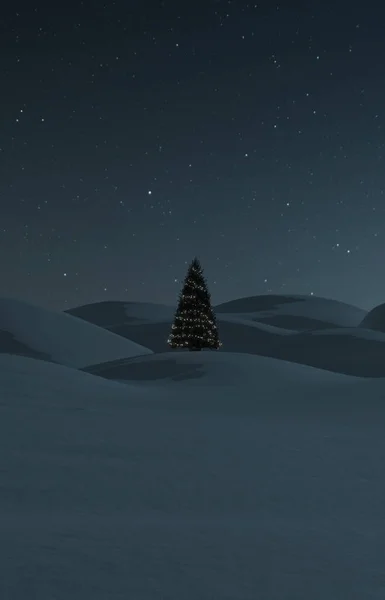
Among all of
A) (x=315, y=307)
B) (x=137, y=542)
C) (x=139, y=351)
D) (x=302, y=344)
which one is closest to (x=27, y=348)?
(x=139, y=351)

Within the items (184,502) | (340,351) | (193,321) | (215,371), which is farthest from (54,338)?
(184,502)

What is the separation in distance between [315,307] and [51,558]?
120211mm

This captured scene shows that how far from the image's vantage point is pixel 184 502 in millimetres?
5340

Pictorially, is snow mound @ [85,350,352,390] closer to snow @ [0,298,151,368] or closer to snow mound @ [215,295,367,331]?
snow @ [0,298,151,368]

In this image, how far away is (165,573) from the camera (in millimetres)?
3707

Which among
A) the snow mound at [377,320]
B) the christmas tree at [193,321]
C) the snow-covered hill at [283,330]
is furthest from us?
the snow mound at [377,320]

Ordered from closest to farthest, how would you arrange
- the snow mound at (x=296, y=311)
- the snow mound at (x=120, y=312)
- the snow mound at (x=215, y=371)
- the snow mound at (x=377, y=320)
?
the snow mound at (x=215, y=371) → the snow mound at (x=377, y=320) → the snow mound at (x=120, y=312) → the snow mound at (x=296, y=311)

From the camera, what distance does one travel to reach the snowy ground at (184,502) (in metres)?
3.66

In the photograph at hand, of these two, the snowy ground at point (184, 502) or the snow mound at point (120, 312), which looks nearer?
the snowy ground at point (184, 502)

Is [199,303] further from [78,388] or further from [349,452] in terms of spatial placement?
[349,452]

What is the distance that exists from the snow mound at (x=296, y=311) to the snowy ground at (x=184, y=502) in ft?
308

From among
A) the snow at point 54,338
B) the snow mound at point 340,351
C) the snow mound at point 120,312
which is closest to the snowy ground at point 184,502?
the snow at point 54,338

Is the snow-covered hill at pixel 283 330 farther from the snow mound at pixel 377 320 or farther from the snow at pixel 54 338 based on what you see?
the snow at pixel 54 338

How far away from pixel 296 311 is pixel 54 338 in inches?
3282
